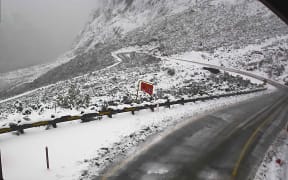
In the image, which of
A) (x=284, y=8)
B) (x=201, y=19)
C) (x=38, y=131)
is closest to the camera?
(x=284, y=8)

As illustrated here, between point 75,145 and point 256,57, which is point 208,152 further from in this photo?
point 256,57

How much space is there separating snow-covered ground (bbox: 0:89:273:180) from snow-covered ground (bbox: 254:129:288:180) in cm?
569

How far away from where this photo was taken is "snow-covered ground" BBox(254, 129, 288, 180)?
9.71 m

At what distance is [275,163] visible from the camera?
35.9 feet

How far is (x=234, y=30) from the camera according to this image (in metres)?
66.2

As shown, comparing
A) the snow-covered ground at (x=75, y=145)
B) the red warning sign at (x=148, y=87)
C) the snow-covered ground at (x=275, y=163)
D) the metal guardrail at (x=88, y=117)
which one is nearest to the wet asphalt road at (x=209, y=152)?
the snow-covered ground at (x=275, y=163)

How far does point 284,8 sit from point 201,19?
7415cm

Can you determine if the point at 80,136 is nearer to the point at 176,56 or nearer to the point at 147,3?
the point at 176,56

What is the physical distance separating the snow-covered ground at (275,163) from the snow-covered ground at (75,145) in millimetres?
5687

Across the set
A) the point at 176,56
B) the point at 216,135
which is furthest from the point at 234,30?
the point at 216,135

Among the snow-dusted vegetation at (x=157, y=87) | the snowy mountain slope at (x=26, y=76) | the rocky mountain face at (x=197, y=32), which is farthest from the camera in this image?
the snowy mountain slope at (x=26, y=76)

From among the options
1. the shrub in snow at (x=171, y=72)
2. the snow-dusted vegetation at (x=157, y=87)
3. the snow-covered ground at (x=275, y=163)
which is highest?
the shrub in snow at (x=171, y=72)

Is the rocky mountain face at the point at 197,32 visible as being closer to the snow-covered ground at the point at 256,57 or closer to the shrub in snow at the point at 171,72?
the snow-covered ground at the point at 256,57

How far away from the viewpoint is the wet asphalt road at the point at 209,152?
910 centimetres
